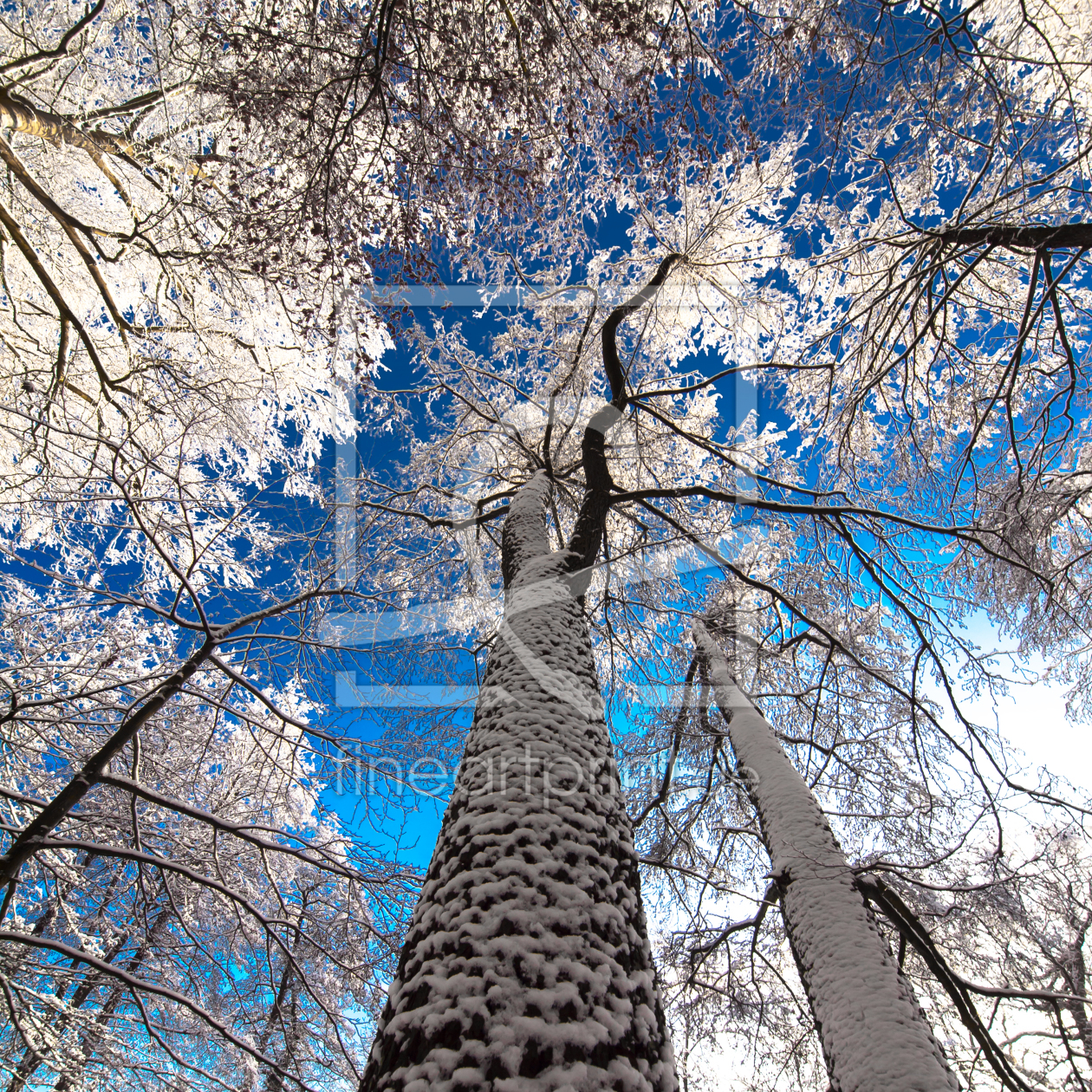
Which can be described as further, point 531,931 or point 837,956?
point 837,956

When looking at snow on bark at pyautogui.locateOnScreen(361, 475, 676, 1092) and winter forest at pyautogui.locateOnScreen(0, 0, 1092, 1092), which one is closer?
A: snow on bark at pyautogui.locateOnScreen(361, 475, 676, 1092)

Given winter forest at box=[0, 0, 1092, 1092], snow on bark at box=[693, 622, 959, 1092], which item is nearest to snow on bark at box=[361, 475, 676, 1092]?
winter forest at box=[0, 0, 1092, 1092]

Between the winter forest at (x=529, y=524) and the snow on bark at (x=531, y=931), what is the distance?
12 millimetres

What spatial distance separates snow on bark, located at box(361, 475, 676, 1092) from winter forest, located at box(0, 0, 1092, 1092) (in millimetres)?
12

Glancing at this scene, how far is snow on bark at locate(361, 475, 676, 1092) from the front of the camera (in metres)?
1.02

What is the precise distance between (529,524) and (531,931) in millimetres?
2630

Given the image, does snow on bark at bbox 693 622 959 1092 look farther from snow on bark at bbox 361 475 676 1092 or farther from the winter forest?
snow on bark at bbox 361 475 676 1092

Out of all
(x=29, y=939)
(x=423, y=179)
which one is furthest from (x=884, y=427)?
(x=29, y=939)

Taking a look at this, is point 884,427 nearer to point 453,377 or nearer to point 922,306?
point 922,306

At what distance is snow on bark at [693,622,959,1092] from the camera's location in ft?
8.25

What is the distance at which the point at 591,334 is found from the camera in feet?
19.2

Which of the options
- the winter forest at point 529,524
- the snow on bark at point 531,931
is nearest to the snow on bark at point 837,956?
the winter forest at point 529,524

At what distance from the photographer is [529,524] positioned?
3664 millimetres

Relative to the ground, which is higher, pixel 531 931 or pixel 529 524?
pixel 529 524
